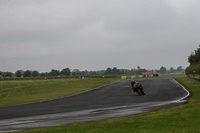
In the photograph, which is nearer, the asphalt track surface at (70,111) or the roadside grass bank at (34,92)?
the asphalt track surface at (70,111)

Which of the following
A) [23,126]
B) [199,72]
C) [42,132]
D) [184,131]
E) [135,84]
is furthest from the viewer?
[199,72]

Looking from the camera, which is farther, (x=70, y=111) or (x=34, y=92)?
(x=34, y=92)

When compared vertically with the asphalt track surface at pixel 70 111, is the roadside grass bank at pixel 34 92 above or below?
above

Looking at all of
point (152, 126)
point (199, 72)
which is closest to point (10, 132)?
point (152, 126)

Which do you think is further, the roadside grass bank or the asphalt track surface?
the roadside grass bank

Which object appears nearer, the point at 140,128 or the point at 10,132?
the point at 140,128

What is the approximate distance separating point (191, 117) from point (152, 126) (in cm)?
A: 250

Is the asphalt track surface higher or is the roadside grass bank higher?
the roadside grass bank

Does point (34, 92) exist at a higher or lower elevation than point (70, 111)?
higher

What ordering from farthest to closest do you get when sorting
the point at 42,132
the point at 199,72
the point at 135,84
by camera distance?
1. the point at 199,72
2. the point at 135,84
3. the point at 42,132

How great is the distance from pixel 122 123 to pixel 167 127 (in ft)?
7.01

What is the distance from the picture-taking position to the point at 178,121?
1114cm

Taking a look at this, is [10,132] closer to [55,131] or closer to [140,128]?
[55,131]

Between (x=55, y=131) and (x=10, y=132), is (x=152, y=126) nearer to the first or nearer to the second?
(x=55, y=131)
